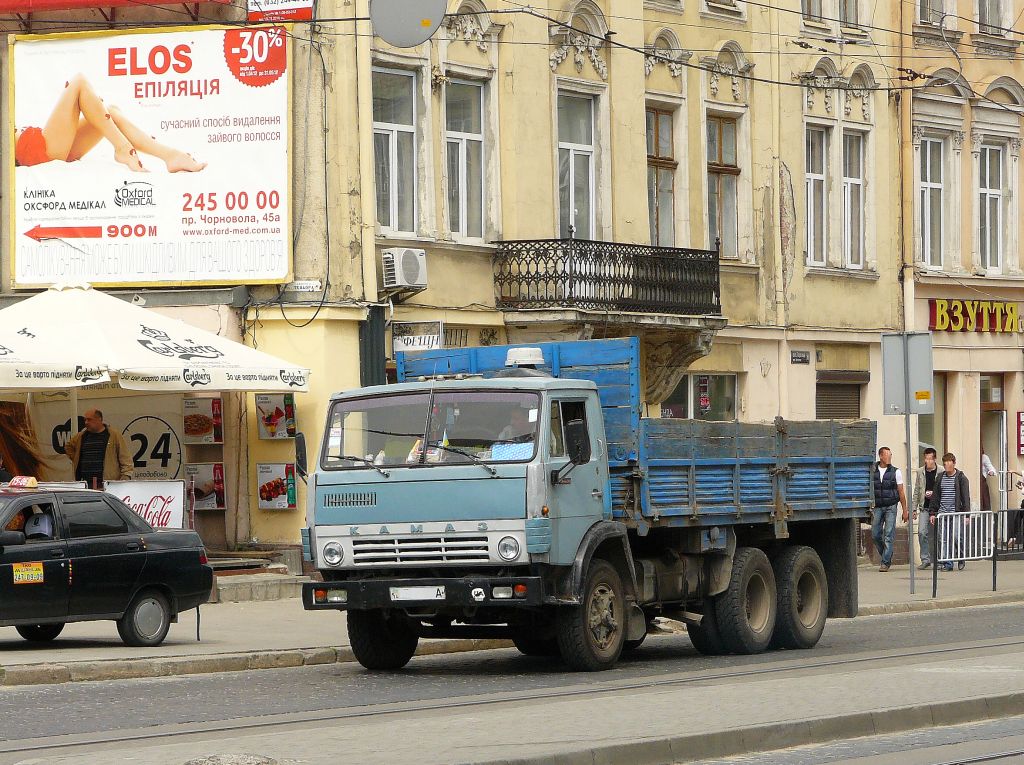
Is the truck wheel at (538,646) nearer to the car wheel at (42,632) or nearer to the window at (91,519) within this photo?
the window at (91,519)

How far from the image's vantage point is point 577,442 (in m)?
14.9

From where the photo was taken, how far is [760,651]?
17312mm

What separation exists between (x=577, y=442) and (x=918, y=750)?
472 centimetres

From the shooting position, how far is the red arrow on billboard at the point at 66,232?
24656mm

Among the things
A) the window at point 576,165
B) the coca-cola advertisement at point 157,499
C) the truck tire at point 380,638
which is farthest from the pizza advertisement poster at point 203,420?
the truck tire at point 380,638

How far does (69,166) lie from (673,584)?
A: 38.9 feet

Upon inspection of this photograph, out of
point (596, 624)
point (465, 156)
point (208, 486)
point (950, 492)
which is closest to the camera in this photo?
point (596, 624)

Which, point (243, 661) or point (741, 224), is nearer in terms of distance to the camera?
point (243, 661)

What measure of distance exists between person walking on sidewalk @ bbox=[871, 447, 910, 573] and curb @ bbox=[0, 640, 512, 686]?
1338 cm

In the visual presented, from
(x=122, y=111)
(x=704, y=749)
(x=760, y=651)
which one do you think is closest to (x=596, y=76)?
(x=122, y=111)

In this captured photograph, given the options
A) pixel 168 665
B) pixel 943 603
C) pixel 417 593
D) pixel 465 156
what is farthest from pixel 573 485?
pixel 465 156

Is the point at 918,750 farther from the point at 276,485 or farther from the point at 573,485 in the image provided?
the point at 276,485

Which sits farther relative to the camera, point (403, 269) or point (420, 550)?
point (403, 269)

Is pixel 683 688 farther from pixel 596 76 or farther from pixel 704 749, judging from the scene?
pixel 596 76
